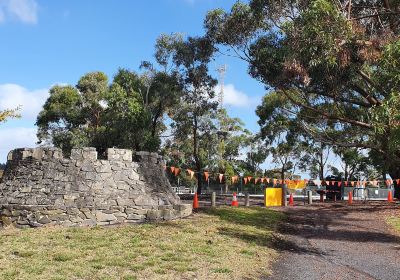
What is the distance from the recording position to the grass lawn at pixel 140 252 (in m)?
7.71

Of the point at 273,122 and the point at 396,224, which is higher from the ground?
the point at 273,122

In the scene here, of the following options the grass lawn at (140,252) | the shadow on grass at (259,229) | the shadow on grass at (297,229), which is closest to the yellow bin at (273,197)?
the shadow on grass at (297,229)

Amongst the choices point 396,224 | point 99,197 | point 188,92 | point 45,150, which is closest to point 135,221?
point 99,197

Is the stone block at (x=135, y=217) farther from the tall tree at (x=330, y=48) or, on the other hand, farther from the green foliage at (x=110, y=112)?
the green foliage at (x=110, y=112)

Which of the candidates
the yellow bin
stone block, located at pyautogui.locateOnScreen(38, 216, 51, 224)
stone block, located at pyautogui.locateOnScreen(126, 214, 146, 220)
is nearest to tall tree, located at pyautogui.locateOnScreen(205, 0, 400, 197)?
the yellow bin

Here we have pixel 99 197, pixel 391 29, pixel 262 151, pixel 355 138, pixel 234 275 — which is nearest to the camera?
pixel 234 275

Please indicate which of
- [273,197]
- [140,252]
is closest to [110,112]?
[273,197]

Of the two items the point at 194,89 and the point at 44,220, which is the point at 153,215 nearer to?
the point at 44,220

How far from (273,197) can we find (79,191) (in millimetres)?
13088

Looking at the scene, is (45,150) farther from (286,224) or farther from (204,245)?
(286,224)

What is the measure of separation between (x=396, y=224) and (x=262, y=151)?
35.9 metres

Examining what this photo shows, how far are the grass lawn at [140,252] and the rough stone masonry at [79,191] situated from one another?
75cm

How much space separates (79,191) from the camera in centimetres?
1359

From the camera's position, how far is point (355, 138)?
28.2 meters
